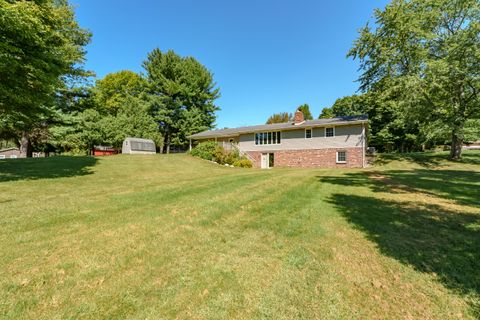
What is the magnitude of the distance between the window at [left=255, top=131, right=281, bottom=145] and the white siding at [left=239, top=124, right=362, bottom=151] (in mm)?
389

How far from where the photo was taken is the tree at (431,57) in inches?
722

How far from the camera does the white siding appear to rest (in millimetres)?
21731

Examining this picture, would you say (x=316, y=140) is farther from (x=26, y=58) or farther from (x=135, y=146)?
(x=26, y=58)

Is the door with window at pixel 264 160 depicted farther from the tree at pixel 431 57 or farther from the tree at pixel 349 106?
the tree at pixel 349 106

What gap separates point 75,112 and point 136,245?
2805 centimetres

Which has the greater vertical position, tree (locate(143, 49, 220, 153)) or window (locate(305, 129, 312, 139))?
tree (locate(143, 49, 220, 153))

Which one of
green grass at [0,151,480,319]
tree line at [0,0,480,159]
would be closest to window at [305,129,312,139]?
tree line at [0,0,480,159]

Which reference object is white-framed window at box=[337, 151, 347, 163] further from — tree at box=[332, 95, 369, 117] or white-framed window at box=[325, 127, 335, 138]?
tree at box=[332, 95, 369, 117]

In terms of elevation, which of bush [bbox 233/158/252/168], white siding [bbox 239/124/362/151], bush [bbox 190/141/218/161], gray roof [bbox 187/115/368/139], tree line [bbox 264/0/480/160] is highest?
tree line [bbox 264/0/480/160]

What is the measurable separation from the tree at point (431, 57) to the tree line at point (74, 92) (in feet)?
79.9

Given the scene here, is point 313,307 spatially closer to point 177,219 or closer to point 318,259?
point 318,259

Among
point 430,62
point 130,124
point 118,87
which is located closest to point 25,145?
point 130,124

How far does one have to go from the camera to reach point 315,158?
933 inches

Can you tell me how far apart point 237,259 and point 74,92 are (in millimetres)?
29483
